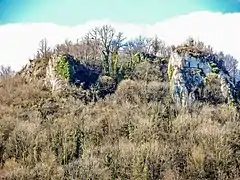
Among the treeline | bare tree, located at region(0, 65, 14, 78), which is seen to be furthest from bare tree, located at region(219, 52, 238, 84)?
bare tree, located at region(0, 65, 14, 78)

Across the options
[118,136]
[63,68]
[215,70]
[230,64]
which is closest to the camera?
[118,136]

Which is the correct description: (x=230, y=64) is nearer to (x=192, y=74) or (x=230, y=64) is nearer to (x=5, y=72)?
(x=192, y=74)

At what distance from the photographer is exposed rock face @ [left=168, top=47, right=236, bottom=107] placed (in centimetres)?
1390

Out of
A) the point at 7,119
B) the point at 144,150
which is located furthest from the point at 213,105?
the point at 7,119

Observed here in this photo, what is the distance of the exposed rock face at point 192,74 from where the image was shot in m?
13.9

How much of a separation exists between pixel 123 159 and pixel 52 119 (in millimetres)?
2832

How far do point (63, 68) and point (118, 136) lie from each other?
3.90 m

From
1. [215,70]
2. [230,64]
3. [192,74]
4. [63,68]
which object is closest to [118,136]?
[63,68]

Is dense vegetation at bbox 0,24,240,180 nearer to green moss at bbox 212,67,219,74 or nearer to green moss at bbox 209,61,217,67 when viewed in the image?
green moss at bbox 212,67,219,74

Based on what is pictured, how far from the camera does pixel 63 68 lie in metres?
14.4

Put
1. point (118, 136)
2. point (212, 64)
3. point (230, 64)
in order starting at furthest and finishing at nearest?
point (230, 64) < point (212, 64) < point (118, 136)

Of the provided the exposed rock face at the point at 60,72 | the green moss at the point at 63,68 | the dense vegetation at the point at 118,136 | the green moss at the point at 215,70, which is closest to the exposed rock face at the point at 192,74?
the green moss at the point at 215,70

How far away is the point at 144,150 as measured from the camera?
1043cm

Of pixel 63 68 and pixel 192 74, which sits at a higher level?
pixel 63 68
